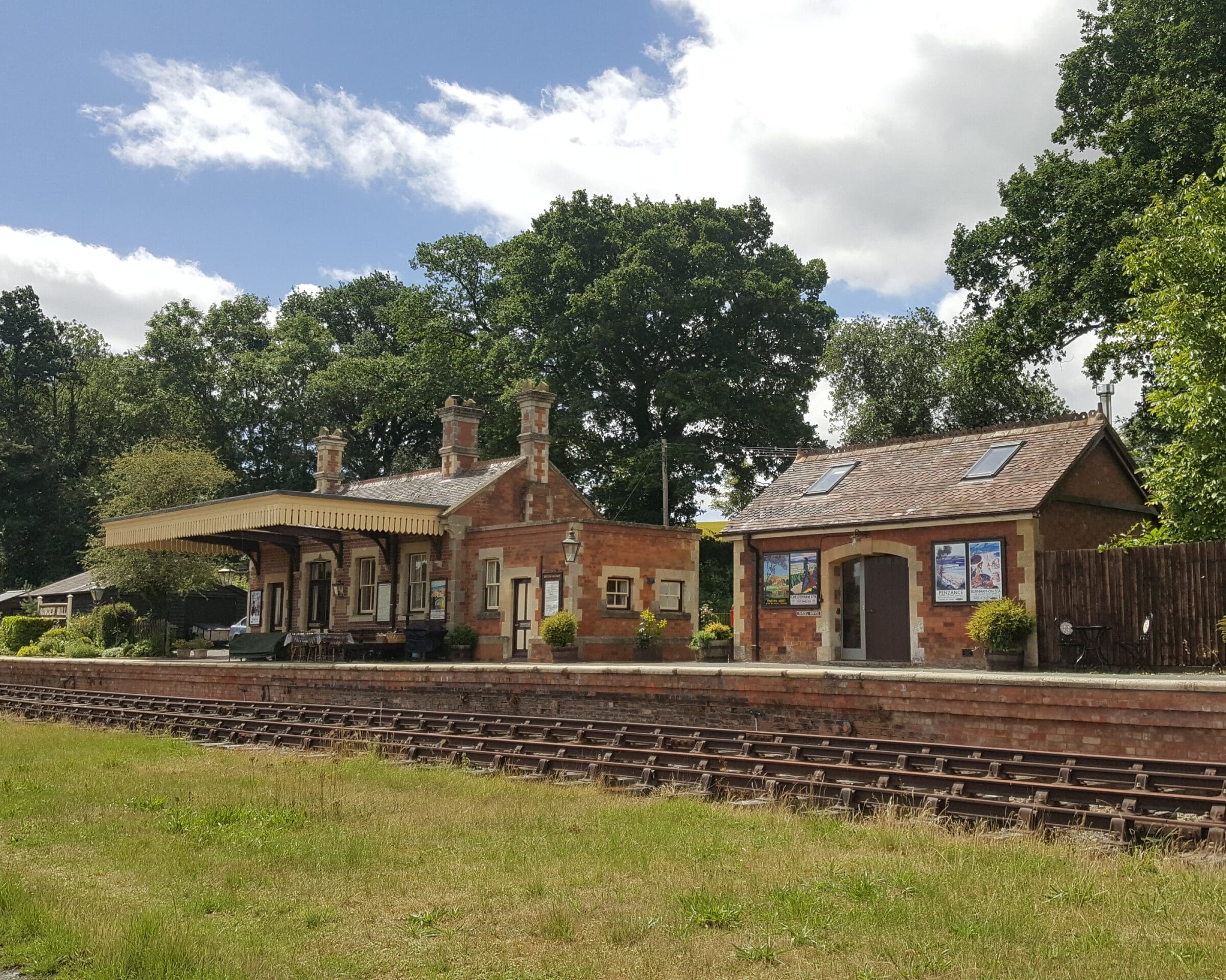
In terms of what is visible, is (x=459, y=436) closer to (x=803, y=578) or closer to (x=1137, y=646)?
(x=803, y=578)

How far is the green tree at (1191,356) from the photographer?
18297mm

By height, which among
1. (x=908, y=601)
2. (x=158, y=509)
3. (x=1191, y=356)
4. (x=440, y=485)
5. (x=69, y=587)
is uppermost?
(x=1191, y=356)

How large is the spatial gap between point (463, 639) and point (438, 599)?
5.53ft

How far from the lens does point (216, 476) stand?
39.1 m

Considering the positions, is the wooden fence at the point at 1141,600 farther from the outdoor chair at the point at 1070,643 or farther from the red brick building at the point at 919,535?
the red brick building at the point at 919,535

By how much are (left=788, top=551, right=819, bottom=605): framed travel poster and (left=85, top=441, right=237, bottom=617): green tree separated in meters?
20.7

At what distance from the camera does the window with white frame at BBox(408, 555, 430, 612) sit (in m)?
29.5

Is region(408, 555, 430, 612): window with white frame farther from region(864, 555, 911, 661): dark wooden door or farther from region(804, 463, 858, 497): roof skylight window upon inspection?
region(864, 555, 911, 661): dark wooden door

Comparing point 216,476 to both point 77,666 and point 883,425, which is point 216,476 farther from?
point 883,425

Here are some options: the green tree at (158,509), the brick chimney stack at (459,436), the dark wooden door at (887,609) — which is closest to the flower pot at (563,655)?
the dark wooden door at (887,609)

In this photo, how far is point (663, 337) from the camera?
42.8 meters

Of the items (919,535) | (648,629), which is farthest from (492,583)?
(919,535)

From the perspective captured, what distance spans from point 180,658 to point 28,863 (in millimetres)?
24993

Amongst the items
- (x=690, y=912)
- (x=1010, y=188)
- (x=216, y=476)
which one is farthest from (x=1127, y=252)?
(x=216, y=476)
